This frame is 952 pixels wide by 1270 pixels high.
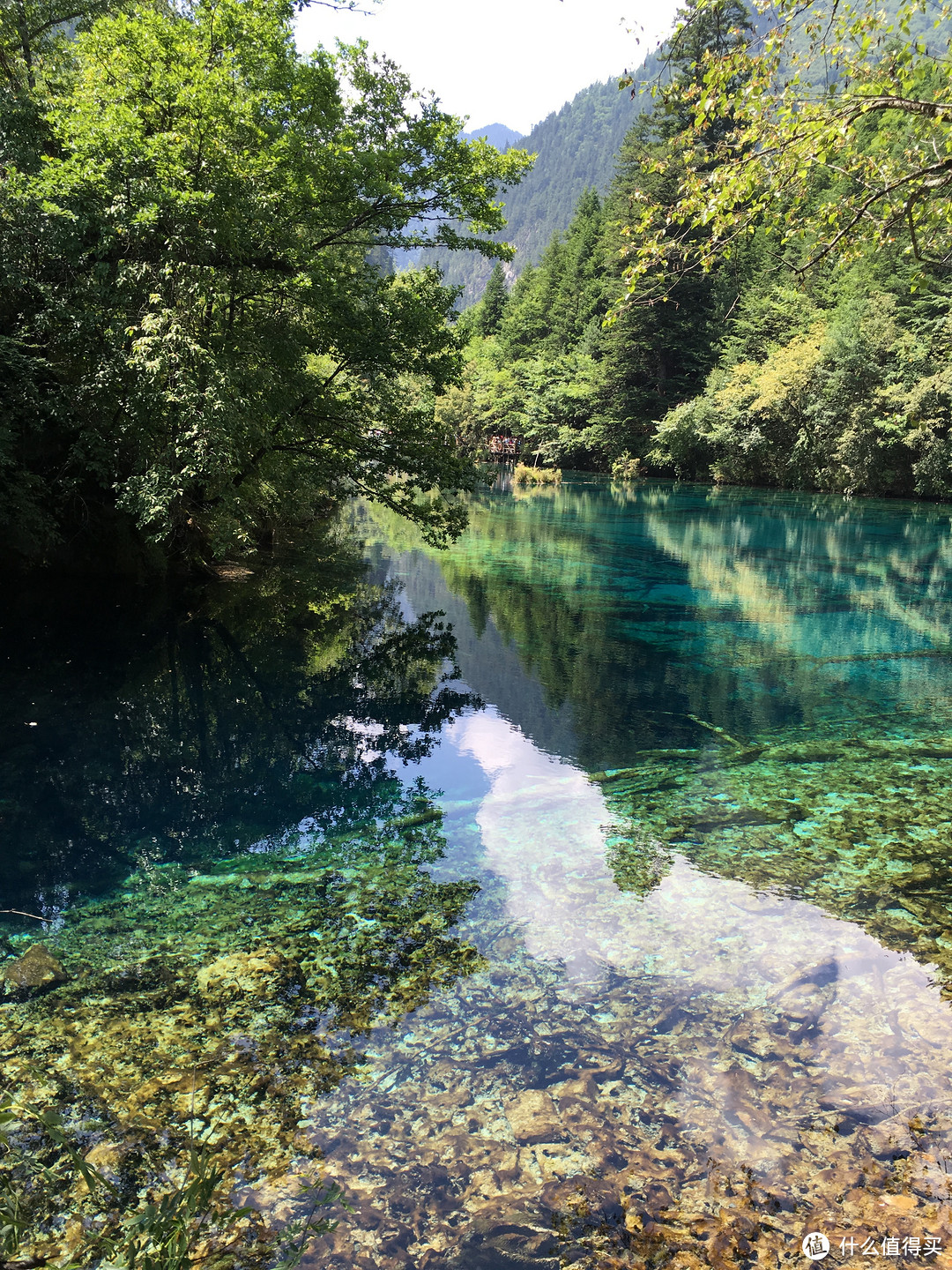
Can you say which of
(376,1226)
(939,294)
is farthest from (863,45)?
(939,294)

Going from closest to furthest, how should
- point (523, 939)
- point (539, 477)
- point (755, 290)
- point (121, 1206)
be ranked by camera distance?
point (121, 1206)
point (523, 939)
point (755, 290)
point (539, 477)

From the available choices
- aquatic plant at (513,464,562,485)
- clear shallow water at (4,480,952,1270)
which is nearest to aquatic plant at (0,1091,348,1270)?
clear shallow water at (4,480,952,1270)

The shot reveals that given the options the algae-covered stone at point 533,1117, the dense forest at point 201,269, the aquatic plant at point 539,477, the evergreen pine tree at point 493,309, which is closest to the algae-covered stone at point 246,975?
the algae-covered stone at point 533,1117

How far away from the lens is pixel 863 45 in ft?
15.4

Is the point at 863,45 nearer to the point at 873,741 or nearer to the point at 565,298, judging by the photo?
the point at 873,741

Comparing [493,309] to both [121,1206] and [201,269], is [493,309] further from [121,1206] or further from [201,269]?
[121,1206]

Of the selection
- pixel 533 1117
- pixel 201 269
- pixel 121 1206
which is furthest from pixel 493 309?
pixel 121 1206

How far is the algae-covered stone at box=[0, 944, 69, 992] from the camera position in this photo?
4.25 meters

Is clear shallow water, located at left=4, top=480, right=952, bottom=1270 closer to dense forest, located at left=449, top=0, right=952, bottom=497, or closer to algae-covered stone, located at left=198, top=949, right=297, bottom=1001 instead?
algae-covered stone, located at left=198, top=949, right=297, bottom=1001

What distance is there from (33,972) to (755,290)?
50.8m

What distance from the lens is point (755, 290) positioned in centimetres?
4594

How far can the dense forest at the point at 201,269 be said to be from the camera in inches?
383

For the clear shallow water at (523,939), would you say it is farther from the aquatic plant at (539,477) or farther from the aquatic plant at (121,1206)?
the aquatic plant at (539,477)

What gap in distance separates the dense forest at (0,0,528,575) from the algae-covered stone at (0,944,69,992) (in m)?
6.78
